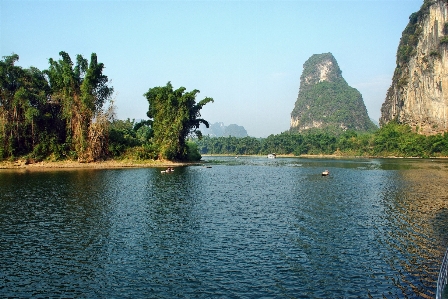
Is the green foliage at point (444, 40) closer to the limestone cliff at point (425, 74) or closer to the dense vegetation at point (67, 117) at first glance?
the limestone cliff at point (425, 74)

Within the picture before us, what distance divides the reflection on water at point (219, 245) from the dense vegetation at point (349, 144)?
9238 cm

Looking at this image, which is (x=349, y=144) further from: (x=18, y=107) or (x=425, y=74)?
(x=18, y=107)

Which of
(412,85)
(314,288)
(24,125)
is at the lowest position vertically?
(314,288)

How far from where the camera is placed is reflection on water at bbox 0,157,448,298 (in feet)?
42.2

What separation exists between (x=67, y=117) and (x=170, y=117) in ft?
61.4

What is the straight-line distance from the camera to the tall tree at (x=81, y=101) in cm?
6406

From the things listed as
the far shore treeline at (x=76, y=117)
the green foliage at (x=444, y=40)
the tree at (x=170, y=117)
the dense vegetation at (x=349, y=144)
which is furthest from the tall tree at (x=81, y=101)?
the green foliage at (x=444, y=40)

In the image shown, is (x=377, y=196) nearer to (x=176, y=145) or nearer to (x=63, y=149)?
Answer: (x=176, y=145)

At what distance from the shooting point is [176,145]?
236 ft

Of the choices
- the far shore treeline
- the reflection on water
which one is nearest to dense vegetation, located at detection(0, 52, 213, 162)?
the far shore treeline

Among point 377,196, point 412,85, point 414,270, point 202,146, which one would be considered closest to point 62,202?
point 414,270

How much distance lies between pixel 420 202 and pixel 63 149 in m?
57.3

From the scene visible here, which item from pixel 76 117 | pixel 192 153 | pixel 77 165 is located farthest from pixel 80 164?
pixel 192 153

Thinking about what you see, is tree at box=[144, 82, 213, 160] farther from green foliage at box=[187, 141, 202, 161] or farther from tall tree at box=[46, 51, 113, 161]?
tall tree at box=[46, 51, 113, 161]
